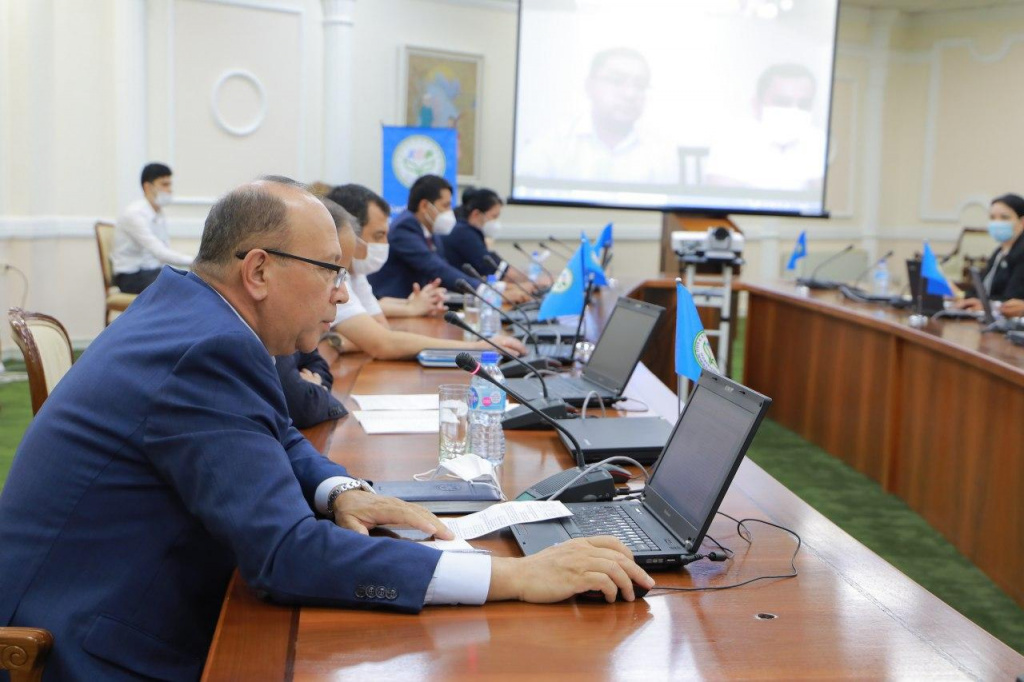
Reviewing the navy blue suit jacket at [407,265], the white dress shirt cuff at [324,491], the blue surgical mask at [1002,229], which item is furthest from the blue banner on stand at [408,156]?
the white dress shirt cuff at [324,491]

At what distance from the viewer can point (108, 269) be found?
6035mm

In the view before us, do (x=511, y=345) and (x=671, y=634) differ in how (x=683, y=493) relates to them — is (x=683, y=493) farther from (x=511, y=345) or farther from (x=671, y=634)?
(x=511, y=345)

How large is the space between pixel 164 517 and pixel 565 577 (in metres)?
0.50

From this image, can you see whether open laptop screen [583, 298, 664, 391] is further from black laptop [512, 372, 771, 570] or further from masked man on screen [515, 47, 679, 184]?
masked man on screen [515, 47, 679, 184]

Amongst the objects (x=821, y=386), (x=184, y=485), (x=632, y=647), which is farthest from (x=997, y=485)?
(x=184, y=485)

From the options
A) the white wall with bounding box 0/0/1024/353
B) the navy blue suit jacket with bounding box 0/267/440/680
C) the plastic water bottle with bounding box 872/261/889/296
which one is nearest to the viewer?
the navy blue suit jacket with bounding box 0/267/440/680

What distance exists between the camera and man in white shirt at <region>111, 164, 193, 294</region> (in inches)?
235

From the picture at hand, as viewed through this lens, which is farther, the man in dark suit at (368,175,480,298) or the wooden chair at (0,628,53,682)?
the man in dark suit at (368,175,480,298)

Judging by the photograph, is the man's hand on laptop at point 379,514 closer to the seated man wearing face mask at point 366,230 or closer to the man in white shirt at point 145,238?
the seated man wearing face mask at point 366,230

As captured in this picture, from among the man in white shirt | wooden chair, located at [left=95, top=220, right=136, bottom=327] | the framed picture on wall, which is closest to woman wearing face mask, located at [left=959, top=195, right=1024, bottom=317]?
the framed picture on wall

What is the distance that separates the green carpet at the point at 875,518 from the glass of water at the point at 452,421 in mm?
1581

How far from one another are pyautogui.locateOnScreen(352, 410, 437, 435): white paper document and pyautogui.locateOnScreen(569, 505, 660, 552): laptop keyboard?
2.26 ft

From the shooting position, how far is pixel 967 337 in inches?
145

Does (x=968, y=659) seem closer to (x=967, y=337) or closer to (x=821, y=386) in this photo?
(x=967, y=337)
